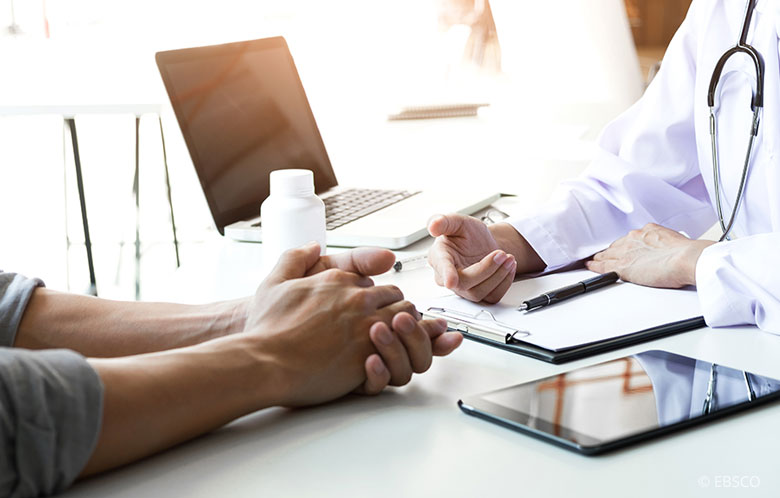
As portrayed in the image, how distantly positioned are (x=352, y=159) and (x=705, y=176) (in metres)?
0.94

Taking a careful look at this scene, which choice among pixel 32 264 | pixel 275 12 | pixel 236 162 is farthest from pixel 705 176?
pixel 275 12

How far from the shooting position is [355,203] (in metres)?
1.53

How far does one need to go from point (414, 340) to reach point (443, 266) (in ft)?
0.95

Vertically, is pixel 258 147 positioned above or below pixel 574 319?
above

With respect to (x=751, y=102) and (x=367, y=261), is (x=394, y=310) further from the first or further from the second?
(x=751, y=102)

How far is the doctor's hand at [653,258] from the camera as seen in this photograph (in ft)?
3.29

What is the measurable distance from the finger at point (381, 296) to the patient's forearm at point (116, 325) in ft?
0.49

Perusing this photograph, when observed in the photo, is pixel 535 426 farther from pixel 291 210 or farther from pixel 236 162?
pixel 236 162

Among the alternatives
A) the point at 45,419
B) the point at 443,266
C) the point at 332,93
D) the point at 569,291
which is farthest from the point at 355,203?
the point at 332,93

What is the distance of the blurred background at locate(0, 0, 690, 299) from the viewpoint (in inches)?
84.7

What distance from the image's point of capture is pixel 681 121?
1305 mm

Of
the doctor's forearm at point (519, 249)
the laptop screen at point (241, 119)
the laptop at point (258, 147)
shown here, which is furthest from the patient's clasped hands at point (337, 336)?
the laptop screen at point (241, 119)

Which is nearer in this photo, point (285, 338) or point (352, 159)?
point (285, 338)

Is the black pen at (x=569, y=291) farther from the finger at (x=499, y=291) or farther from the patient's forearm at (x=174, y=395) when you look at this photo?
the patient's forearm at (x=174, y=395)
